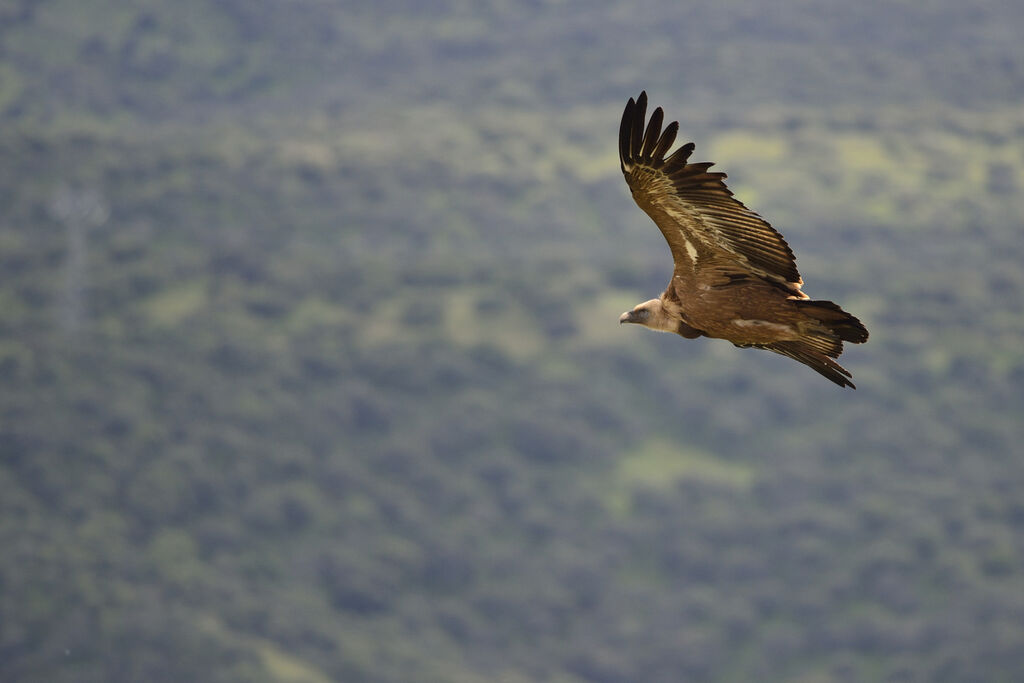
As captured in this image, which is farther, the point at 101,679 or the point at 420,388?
the point at 420,388

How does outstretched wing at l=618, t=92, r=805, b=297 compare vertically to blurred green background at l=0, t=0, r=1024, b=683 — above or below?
below

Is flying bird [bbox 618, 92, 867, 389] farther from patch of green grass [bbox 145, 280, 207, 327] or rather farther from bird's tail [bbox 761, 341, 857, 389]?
patch of green grass [bbox 145, 280, 207, 327]

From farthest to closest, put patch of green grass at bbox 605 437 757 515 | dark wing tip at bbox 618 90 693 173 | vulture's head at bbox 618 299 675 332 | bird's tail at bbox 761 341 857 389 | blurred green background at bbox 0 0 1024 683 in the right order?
patch of green grass at bbox 605 437 757 515 → blurred green background at bbox 0 0 1024 683 → vulture's head at bbox 618 299 675 332 → bird's tail at bbox 761 341 857 389 → dark wing tip at bbox 618 90 693 173

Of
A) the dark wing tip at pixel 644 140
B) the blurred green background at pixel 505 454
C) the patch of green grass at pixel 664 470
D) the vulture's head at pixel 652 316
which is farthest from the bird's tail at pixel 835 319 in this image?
the patch of green grass at pixel 664 470

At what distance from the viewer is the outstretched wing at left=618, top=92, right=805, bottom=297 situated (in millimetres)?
14703

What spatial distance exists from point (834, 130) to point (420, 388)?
63.9 m

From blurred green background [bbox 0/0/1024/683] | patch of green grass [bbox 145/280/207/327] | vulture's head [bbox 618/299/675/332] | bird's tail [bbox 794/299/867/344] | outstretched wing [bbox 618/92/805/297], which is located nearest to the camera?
outstretched wing [bbox 618/92/805/297]

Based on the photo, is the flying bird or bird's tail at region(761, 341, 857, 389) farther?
bird's tail at region(761, 341, 857, 389)

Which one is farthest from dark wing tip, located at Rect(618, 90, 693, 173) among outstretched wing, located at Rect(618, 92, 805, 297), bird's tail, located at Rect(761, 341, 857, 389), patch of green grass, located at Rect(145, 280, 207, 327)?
patch of green grass, located at Rect(145, 280, 207, 327)

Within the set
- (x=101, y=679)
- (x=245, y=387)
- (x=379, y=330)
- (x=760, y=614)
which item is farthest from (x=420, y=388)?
(x=101, y=679)

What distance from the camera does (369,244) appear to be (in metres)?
187

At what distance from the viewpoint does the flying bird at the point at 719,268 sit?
48.5ft

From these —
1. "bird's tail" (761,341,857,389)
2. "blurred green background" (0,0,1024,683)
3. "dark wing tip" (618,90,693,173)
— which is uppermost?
"blurred green background" (0,0,1024,683)

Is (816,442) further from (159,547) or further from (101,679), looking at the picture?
(101,679)
